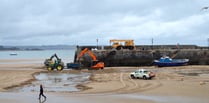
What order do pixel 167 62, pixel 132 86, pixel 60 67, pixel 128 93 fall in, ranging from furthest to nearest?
pixel 167 62 → pixel 60 67 → pixel 132 86 → pixel 128 93

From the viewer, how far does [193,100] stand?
25.9m

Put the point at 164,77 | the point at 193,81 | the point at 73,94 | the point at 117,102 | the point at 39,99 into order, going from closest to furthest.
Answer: the point at 117,102, the point at 39,99, the point at 73,94, the point at 193,81, the point at 164,77

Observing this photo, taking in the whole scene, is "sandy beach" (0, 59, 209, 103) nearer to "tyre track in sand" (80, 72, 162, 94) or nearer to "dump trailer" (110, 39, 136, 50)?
"tyre track in sand" (80, 72, 162, 94)

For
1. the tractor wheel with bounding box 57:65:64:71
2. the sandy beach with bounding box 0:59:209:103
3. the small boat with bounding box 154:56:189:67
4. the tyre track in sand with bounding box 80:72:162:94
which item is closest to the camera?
the sandy beach with bounding box 0:59:209:103

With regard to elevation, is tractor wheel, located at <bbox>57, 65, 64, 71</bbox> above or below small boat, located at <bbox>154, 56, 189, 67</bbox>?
below

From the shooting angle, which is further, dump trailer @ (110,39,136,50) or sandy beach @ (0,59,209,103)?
dump trailer @ (110,39,136,50)

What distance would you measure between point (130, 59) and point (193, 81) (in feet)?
85.7

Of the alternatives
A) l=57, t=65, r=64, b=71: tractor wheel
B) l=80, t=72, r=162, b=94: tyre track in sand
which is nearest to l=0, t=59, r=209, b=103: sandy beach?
l=80, t=72, r=162, b=94: tyre track in sand

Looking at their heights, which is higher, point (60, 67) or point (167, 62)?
point (167, 62)

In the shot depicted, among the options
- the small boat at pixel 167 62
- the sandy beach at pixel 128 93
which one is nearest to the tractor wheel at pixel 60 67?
the small boat at pixel 167 62

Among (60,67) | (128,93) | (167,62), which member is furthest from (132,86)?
(167,62)

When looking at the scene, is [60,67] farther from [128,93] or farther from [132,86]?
[128,93]

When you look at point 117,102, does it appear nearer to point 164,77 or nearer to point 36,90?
point 36,90

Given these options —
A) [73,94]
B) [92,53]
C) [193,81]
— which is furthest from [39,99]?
[92,53]
